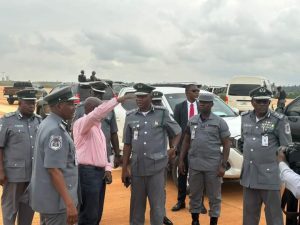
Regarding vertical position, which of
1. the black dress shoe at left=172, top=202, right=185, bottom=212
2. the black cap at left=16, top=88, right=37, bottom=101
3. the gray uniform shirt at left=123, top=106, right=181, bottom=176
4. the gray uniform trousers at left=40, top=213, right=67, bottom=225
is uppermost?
the black cap at left=16, top=88, right=37, bottom=101

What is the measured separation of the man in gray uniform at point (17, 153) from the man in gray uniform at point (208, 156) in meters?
2.07

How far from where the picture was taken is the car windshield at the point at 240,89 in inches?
740

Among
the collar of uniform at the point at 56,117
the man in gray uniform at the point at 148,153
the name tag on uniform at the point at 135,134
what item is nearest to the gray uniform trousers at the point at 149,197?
the man in gray uniform at the point at 148,153

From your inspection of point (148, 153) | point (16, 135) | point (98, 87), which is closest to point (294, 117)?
point (148, 153)

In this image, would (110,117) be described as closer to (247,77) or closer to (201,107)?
(201,107)

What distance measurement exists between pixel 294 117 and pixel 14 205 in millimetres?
5591

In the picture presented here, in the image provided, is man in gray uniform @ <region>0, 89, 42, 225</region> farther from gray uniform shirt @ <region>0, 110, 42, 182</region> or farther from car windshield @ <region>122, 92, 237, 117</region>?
car windshield @ <region>122, 92, 237, 117</region>

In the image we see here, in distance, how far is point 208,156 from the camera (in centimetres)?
555

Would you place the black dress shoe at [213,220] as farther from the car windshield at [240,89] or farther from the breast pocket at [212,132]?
the car windshield at [240,89]

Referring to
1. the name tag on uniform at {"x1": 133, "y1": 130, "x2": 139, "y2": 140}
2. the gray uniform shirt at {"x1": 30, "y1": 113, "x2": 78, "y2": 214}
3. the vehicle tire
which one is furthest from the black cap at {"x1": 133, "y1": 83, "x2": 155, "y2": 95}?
the vehicle tire

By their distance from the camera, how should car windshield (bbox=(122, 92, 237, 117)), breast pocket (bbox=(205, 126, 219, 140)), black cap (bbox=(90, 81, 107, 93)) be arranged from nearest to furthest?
1. black cap (bbox=(90, 81, 107, 93))
2. breast pocket (bbox=(205, 126, 219, 140))
3. car windshield (bbox=(122, 92, 237, 117))

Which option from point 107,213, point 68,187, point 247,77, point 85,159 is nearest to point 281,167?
point 68,187

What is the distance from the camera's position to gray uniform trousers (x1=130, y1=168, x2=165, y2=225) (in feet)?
16.5

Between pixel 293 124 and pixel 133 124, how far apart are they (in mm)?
4189
